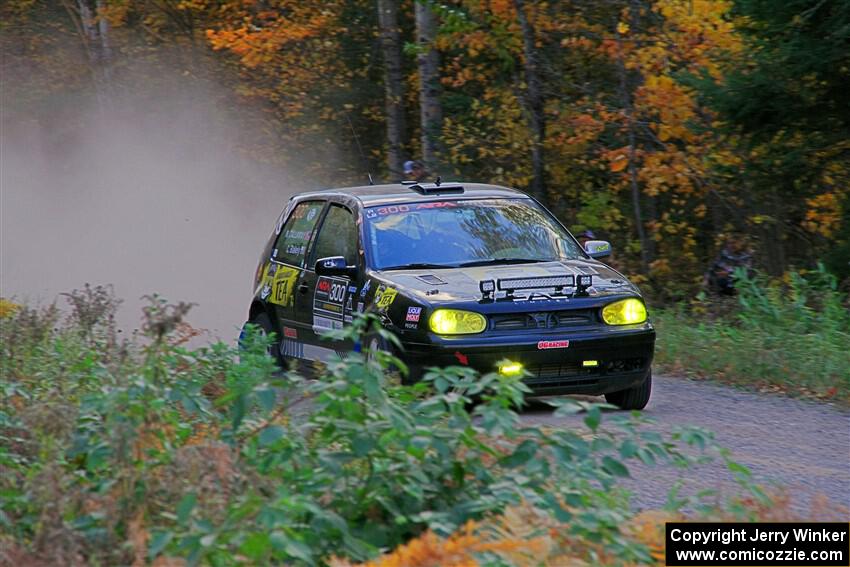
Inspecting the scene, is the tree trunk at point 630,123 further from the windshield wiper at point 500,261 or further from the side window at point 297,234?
the windshield wiper at point 500,261

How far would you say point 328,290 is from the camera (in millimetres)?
10594

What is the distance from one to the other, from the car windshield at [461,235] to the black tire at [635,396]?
125 cm

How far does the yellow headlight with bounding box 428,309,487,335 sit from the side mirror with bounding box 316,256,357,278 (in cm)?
138

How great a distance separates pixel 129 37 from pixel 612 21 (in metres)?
17.3

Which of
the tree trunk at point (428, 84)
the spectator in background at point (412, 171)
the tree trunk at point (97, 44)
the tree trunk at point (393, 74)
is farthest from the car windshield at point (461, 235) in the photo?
the tree trunk at point (97, 44)

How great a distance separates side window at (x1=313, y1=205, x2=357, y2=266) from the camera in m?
10.6

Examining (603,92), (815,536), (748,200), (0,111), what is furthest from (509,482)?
(0,111)

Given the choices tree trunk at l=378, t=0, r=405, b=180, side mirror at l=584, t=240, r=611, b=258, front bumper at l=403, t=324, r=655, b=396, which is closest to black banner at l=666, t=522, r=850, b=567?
front bumper at l=403, t=324, r=655, b=396

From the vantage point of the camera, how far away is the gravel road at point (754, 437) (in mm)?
7027

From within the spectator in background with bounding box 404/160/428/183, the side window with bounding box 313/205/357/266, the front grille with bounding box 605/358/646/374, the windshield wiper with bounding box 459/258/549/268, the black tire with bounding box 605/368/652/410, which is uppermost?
the spectator in background with bounding box 404/160/428/183

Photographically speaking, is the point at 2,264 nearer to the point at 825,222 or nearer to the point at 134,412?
the point at 825,222

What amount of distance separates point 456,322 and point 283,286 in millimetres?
2977

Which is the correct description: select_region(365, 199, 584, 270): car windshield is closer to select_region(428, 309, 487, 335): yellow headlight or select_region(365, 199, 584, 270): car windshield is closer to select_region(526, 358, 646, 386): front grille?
select_region(428, 309, 487, 335): yellow headlight

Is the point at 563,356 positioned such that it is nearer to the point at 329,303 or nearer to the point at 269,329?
the point at 329,303
